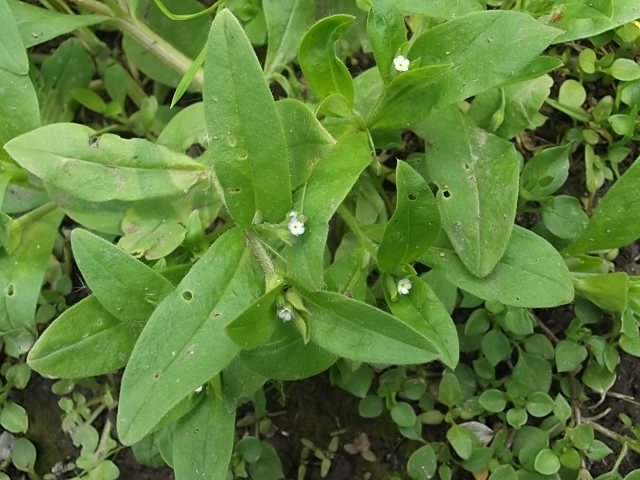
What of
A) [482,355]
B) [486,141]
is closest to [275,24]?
[486,141]

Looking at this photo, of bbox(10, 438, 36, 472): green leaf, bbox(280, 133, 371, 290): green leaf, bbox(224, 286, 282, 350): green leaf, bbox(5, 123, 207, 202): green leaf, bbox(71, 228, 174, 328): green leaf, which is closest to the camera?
bbox(224, 286, 282, 350): green leaf

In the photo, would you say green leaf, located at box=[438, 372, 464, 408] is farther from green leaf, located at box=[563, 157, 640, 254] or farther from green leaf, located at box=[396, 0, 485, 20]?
green leaf, located at box=[396, 0, 485, 20]

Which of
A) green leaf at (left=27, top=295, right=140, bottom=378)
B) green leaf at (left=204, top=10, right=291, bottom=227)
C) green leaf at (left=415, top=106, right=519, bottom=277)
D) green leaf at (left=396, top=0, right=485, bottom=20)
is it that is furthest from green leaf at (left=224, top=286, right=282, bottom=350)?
green leaf at (left=396, top=0, right=485, bottom=20)

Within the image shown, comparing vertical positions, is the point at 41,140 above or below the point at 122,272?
above

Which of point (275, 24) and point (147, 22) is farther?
point (147, 22)

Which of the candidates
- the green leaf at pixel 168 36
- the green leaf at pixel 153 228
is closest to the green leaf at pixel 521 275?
the green leaf at pixel 153 228

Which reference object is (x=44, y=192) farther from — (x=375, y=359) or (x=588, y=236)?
(x=588, y=236)
